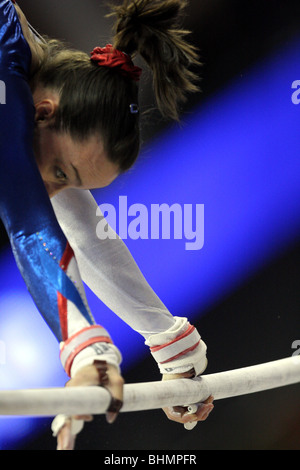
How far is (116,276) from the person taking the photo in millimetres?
948

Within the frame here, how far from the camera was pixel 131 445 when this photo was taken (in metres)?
1.29

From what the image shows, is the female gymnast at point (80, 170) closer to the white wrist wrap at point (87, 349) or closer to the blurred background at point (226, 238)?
the white wrist wrap at point (87, 349)

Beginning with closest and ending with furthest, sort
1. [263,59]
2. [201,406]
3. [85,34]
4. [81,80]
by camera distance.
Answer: [81,80], [201,406], [85,34], [263,59]

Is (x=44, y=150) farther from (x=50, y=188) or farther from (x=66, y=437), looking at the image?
(x=66, y=437)

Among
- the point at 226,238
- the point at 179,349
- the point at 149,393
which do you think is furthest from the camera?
the point at 226,238

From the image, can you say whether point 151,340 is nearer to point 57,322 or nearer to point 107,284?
point 107,284

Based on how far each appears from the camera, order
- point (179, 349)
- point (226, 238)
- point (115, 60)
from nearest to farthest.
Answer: point (115, 60)
point (179, 349)
point (226, 238)

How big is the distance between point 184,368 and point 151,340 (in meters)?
0.06

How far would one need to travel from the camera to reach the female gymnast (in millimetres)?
622

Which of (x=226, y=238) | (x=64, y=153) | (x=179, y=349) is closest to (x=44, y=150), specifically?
(x=64, y=153)

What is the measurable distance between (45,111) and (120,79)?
10cm

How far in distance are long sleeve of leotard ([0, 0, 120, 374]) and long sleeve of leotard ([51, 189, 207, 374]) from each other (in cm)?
25

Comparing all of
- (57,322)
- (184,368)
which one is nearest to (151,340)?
(184,368)

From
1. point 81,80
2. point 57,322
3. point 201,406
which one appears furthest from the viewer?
point 201,406
